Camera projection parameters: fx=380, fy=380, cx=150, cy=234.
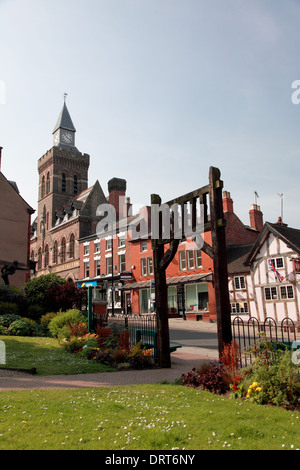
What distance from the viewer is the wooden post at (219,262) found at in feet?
27.1

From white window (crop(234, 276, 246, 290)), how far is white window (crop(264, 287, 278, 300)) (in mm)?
2471

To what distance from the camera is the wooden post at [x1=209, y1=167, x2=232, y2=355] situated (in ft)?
27.1

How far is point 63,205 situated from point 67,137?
15171 mm

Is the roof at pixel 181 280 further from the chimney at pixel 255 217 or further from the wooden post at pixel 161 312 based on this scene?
the wooden post at pixel 161 312

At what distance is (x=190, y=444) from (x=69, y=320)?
43.2 feet

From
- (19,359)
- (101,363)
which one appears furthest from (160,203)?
(19,359)

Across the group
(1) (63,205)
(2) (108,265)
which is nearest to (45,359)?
(2) (108,265)

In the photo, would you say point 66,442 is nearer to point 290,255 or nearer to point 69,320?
point 69,320

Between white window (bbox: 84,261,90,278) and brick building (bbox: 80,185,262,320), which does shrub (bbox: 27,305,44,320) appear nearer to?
brick building (bbox: 80,185,262,320)

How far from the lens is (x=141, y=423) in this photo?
17.4 feet

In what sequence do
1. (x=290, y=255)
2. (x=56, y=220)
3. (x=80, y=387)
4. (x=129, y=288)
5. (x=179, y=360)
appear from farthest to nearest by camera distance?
(x=56, y=220)
(x=129, y=288)
(x=290, y=255)
(x=179, y=360)
(x=80, y=387)

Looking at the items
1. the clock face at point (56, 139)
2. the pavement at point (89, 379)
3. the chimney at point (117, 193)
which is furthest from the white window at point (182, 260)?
the clock face at point (56, 139)

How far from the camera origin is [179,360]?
41.1ft

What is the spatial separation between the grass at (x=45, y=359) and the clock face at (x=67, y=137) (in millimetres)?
61120
